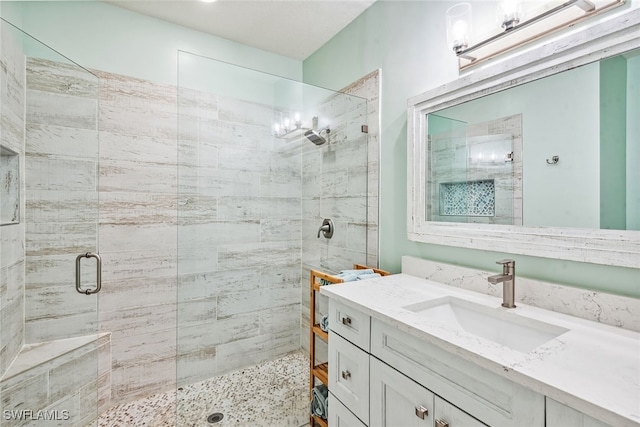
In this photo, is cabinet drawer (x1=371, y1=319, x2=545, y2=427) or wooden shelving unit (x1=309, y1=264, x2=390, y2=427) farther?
wooden shelving unit (x1=309, y1=264, x2=390, y2=427)

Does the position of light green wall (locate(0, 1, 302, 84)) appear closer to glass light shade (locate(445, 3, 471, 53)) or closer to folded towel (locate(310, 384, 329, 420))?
glass light shade (locate(445, 3, 471, 53))

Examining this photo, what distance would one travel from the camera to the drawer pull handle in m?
0.91

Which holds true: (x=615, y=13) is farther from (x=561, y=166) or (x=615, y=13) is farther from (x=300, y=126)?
(x=300, y=126)

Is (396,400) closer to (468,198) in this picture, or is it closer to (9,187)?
(468,198)

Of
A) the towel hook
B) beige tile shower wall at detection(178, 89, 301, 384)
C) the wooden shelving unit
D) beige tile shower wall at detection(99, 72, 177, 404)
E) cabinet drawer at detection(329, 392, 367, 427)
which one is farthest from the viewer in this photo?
beige tile shower wall at detection(99, 72, 177, 404)

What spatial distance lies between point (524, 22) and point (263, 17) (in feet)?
5.45

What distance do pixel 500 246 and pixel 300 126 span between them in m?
1.19

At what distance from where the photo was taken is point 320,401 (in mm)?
1615

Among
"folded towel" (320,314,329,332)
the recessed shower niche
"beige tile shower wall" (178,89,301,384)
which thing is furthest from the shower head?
→ the recessed shower niche

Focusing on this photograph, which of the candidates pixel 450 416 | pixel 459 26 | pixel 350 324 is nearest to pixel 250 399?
pixel 350 324

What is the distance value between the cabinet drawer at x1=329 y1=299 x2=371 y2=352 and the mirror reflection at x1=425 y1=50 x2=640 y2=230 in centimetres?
69

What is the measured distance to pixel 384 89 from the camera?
6.14ft

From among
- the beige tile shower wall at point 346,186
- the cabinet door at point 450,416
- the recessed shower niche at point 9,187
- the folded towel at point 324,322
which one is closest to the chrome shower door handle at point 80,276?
the recessed shower niche at point 9,187

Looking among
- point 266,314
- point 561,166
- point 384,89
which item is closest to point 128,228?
→ point 266,314
